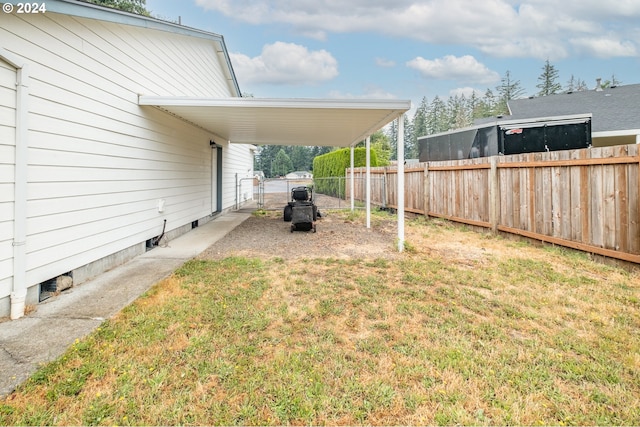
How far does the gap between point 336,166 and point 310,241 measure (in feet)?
40.8

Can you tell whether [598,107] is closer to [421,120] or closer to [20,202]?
[20,202]

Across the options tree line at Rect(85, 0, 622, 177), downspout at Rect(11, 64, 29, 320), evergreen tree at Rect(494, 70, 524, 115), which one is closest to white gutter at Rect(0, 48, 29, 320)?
downspout at Rect(11, 64, 29, 320)

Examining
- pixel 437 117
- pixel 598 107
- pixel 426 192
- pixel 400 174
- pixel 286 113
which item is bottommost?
pixel 426 192

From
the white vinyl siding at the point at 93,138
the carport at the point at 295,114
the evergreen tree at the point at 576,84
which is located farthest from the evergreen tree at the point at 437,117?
the white vinyl siding at the point at 93,138

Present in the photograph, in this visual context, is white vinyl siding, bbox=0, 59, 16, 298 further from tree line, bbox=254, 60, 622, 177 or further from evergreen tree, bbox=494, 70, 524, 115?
evergreen tree, bbox=494, 70, 524, 115

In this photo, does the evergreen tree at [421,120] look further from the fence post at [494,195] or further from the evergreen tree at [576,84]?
the fence post at [494,195]

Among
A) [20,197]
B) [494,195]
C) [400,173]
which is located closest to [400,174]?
[400,173]

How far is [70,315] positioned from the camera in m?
3.15

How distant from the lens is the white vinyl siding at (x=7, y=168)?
118 inches

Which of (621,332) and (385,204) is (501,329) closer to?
(621,332)

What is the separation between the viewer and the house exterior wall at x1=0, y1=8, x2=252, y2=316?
335 cm

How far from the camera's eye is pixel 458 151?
10609 mm

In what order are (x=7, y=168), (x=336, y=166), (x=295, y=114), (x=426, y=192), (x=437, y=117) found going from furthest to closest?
(x=437, y=117), (x=336, y=166), (x=426, y=192), (x=295, y=114), (x=7, y=168)

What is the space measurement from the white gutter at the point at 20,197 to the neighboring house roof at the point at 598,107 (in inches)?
636
